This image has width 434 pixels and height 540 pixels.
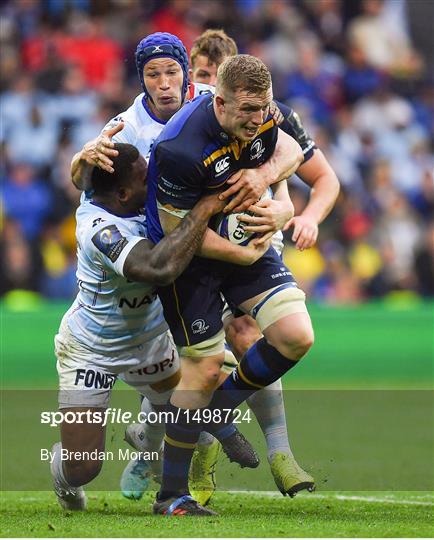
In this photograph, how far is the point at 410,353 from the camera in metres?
12.4

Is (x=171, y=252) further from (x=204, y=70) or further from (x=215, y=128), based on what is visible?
(x=204, y=70)

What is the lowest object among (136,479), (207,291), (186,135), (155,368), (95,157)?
(136,479)

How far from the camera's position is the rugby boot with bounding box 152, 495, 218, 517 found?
18.8 feet

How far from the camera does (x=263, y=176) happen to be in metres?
5.76

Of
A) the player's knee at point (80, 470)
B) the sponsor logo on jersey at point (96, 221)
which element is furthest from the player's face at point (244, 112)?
the player's knee at point (80, 470)

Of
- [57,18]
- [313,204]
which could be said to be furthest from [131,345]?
[57,18]

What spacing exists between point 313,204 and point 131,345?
1.31 meters

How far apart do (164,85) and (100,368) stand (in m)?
1.57

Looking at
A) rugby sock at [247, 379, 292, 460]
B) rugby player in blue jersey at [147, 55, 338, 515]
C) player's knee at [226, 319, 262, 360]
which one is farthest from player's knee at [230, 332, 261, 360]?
rugby player in blue jersey at [147, 55, 338, 515]

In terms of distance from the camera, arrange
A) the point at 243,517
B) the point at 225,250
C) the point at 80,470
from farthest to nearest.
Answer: the point at 80,470 < the point at 243,517 < the point at 225,250

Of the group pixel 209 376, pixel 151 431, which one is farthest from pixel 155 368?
pixel 209 376

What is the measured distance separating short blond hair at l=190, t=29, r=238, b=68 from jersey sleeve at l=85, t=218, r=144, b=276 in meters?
1.74

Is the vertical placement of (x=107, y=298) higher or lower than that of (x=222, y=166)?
lower

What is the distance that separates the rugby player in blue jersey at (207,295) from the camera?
18.0ft
